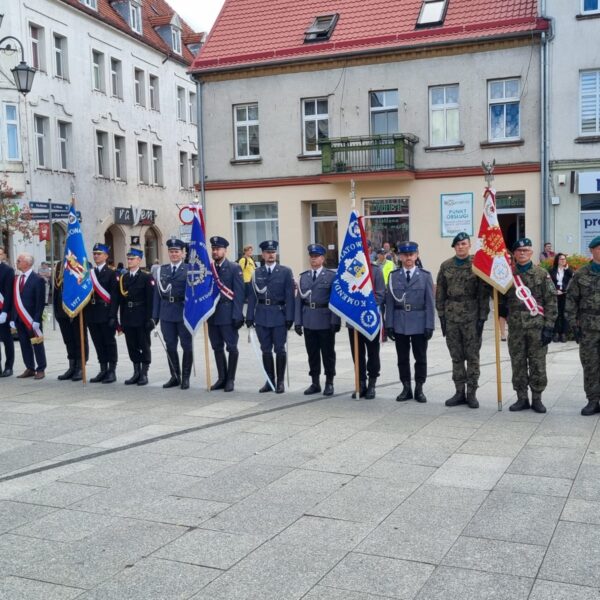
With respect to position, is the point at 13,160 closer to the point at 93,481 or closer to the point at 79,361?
the point at 79,361

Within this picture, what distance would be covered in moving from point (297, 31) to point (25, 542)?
24.0 metres

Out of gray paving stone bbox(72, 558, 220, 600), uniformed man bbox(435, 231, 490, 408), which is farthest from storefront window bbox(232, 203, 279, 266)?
gray paving stone bbox(72, 558, 220, 600)

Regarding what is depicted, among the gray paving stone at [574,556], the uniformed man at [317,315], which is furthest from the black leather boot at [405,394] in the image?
the gray paving stone at [574,556]

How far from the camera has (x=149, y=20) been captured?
1639 inches

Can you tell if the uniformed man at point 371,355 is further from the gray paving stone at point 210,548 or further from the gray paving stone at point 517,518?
the gray paving stone at point 210,548

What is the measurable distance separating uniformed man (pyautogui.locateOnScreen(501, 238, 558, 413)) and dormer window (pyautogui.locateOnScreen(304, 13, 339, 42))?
18.7 m

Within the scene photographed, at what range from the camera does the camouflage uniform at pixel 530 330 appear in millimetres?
8961

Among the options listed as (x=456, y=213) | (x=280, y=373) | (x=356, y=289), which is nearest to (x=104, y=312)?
(x=280, y=373)

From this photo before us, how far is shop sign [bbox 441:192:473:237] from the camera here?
2452cm

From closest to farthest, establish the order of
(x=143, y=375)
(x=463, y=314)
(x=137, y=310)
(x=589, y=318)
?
(x=589, y=318) < (x=463, y=314) < (x=137, y=310) < (x=143, y=375)

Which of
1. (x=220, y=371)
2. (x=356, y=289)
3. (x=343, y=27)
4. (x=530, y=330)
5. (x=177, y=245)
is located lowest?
(x=220, y=371)

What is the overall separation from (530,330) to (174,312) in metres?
4.89

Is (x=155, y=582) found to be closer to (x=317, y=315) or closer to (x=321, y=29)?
(x=317, y=315)

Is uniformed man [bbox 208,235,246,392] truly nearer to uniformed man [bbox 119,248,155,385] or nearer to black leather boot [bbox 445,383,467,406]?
uniformed man [bbox 119,248,155,385]
